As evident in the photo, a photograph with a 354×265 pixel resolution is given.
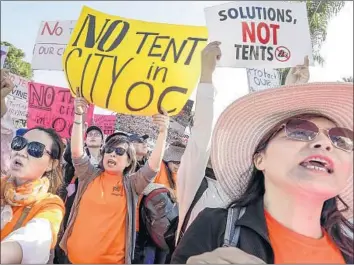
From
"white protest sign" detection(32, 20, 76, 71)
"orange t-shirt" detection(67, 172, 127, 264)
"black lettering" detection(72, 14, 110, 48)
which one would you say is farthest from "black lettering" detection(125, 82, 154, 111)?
"white protest sign" detection(32, 20, 76, 71)

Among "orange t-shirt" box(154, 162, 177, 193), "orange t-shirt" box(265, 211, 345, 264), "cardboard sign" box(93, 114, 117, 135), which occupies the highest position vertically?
"cardboard sign" box(93, 114, 117, 135)

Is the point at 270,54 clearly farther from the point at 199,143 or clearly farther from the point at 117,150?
the point at 117,150

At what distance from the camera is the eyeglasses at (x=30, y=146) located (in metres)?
1.75

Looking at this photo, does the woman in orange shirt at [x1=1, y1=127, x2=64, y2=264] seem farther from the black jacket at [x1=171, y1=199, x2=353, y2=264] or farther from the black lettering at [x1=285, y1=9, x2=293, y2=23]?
the black lettering at [x1=285, y1=9, x2=293, y2=23]

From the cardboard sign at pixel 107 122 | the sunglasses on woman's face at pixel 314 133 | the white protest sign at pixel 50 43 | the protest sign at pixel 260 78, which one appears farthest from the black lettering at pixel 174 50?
the white protest sign at pixel 50 43

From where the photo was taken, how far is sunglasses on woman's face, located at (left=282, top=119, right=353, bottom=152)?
139 cm

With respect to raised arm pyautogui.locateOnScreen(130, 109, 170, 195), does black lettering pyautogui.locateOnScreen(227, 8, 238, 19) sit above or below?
above

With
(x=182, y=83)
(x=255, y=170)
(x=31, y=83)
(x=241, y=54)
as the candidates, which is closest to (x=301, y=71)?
(x=241, y=54)

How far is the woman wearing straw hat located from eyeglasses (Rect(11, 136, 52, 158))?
0.69 metres

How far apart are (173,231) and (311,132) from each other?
1415 mm

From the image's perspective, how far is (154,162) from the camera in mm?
2695

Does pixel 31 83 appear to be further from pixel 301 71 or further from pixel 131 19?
pixel 301 71

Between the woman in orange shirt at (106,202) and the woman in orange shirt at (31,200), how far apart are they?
2.27 feet

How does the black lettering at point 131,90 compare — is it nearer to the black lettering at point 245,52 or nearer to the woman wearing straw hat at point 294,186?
the black lettering at point 245,52
